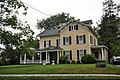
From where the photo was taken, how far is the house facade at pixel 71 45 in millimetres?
35312

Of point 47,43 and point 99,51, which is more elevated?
point 47,43

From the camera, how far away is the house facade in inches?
1390

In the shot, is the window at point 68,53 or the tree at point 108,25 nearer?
the window at point 68,53

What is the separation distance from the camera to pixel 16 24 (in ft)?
73.3

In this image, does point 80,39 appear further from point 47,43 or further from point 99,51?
point 47,43

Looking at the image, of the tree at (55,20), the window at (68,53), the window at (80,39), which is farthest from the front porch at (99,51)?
the tree at (55,20)

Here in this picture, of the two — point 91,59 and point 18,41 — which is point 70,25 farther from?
point 18,41

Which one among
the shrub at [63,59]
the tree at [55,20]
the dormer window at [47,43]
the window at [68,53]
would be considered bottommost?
the shrub at [63,59]

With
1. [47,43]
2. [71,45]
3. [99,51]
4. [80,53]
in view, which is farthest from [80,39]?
[47,43]

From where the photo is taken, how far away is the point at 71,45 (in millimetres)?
36500

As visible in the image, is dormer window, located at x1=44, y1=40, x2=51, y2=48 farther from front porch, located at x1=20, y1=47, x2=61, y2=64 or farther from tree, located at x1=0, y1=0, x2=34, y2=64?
tree, located at x1=0, y1=0, x2=34, y2=64

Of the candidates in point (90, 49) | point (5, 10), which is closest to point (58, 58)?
point (90, 49)

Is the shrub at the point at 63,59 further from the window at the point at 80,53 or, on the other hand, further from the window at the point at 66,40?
the window at the point at 66,40

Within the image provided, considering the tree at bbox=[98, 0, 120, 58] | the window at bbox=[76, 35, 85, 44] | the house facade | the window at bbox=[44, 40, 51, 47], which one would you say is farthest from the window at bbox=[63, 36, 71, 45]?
the tree at bbox=[98, 0, 120, 58]
